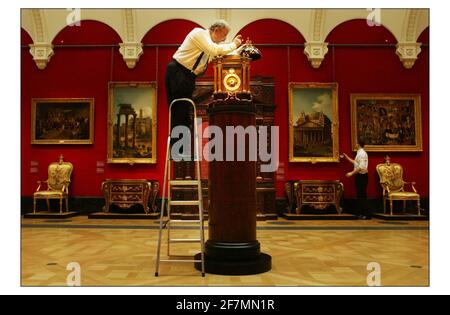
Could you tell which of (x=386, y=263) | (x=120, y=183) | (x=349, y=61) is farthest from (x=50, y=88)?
(x=386, y=263)

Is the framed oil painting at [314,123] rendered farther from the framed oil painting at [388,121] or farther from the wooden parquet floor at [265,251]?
the wooden parquet floor at [265,251]

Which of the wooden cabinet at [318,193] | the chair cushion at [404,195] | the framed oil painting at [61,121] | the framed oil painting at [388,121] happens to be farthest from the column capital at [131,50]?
the chair cushion at [404,195]

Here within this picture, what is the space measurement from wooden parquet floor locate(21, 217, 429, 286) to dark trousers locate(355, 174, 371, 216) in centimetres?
111

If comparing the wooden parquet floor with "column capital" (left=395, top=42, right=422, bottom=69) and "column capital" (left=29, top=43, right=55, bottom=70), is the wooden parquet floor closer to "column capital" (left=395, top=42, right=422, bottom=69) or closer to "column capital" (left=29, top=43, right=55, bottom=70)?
"column capital" (left=395, top=42, right=422, bottom=69)

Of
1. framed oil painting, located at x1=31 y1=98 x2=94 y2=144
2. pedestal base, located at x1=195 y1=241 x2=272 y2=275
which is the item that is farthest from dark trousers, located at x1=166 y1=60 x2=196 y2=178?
framed oil painting, located at x1=31 y1=98 x2=94 y2=144

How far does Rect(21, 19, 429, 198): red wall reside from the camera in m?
9.18

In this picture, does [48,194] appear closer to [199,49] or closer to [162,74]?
[162,74]

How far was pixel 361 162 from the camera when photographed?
8508 millimetres

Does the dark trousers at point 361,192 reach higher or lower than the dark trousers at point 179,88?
lower

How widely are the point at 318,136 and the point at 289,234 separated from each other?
3413mm

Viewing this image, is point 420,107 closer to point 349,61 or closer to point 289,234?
point 349,61

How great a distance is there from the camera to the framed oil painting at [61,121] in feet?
30.2

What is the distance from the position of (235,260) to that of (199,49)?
6.54 feet

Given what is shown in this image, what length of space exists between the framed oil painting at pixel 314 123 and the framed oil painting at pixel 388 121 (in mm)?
450
